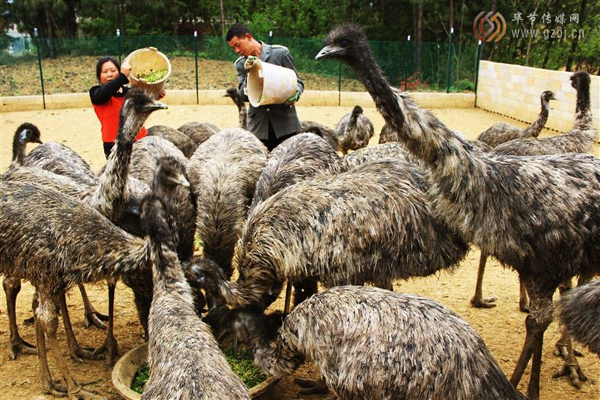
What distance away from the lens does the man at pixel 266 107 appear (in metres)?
6.44

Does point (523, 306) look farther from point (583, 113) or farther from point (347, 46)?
point (347, 46)

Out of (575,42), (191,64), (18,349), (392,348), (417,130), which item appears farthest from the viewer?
(575,42)

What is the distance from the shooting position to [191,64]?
19375mm

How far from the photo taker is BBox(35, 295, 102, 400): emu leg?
4320 millimetres

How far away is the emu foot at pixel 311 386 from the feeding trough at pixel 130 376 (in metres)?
0.59

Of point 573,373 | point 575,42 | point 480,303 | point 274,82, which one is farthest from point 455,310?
point 575,42

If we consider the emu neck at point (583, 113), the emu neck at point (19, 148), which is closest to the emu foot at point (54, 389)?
the emu neck at point (19, 148)

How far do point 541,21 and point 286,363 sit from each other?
18.6 m

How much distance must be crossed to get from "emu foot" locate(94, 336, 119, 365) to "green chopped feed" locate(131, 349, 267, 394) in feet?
1.98

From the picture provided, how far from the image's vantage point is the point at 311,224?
4.18 meters

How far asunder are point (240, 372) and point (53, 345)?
1.23 meters

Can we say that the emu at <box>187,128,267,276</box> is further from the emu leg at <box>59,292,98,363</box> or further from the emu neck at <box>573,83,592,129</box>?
the emu neck at <box>573,83,592,129</box>

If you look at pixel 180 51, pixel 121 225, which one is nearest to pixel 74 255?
pixel 121 225

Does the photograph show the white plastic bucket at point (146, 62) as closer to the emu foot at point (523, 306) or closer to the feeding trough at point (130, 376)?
the feeding trough at point (130, 376)
